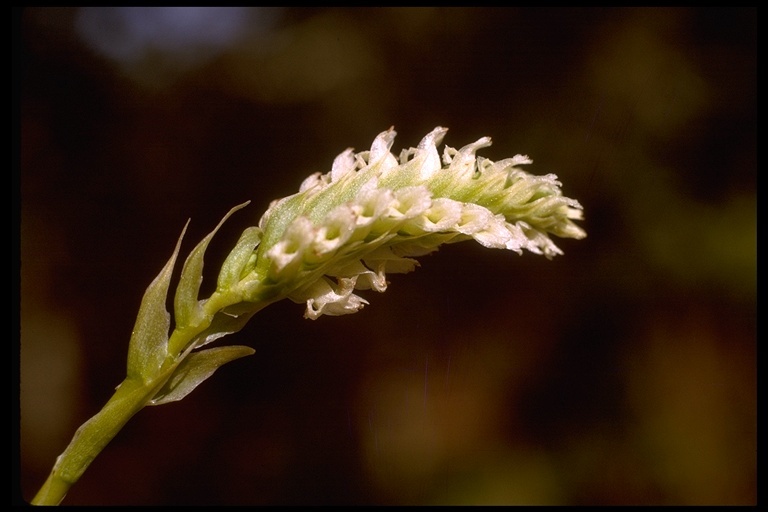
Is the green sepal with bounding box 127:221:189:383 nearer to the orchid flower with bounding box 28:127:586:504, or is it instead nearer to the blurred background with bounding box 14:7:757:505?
the orchid flower with bounding box 28:127:586:504

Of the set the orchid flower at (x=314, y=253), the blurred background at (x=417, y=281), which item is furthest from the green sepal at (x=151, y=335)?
the blurred background at (x=417, y=281)

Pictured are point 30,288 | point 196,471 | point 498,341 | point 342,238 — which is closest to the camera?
point 342,238

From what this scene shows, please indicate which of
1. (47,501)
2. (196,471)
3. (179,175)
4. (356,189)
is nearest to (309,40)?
(179,175)

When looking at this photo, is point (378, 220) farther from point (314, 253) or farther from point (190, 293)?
point (190, 293)

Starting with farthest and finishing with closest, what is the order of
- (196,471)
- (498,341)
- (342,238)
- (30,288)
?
(498,341)
(196,471)
(30,288)
(342,238)

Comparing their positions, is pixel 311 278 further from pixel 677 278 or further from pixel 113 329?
pixel 677 278

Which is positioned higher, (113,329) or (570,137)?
(570,137)

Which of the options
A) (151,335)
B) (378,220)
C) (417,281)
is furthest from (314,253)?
(417,281)
